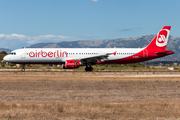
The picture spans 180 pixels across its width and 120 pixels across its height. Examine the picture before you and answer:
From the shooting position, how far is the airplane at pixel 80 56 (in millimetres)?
40659

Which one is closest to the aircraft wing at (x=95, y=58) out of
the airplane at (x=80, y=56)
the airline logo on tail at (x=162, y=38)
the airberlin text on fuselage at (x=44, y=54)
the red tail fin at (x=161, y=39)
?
the airplane at (x=80, y=56)

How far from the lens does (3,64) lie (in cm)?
6762

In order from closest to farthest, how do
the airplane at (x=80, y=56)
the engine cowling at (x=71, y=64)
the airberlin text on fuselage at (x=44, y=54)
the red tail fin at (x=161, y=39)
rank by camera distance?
the engine cowling at (x=71, y=64) < the airplane at (x=80, y=56) < the airberlin text on fuselage at (x=44, y=54) < the red tail fin at (x=161, y=39)

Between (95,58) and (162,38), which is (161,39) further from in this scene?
(95,58)

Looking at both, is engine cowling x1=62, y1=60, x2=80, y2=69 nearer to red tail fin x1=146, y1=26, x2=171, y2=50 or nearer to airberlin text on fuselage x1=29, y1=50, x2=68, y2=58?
airberlin text on fuselage x1=29, y1=50, x2=68, y2=58

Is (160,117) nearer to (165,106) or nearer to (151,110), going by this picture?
(151,110)

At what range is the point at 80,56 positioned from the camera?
4241 centimetres

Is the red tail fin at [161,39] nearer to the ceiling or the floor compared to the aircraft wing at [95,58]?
nearer to the ceiling

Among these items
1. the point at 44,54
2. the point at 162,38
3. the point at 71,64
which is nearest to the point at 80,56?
the point at 71,64

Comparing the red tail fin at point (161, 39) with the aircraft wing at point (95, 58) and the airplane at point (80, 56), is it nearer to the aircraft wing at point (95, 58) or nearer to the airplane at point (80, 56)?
the airplane at point (80, 56)

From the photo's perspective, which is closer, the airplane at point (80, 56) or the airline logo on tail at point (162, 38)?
the airplane at point (80, 56)

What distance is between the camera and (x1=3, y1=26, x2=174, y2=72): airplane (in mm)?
40659

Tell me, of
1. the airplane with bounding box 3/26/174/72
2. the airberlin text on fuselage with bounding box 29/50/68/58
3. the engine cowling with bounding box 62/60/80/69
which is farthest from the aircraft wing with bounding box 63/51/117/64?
the airberlin text on fuselage with bounding box 29/50/68/58

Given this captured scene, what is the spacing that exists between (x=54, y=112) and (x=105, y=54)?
96.7 ft
